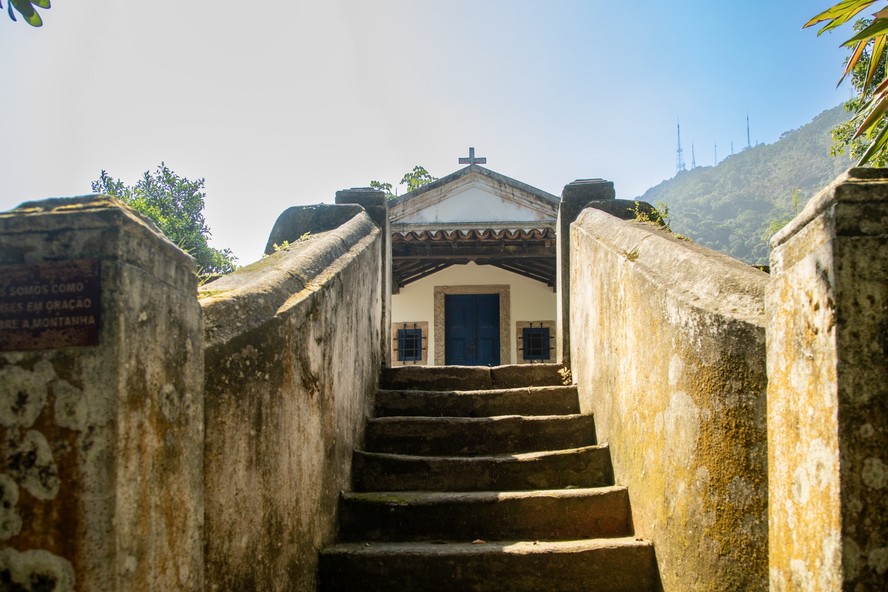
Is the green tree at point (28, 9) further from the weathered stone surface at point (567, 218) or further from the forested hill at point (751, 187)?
the forested hill at point (751, 187)

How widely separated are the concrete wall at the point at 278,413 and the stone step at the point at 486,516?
0.19m

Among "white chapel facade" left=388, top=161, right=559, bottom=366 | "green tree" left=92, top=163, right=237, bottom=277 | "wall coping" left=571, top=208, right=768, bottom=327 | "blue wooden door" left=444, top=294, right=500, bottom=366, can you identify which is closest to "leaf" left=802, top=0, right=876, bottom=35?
"wall coping" left=571, top=208, right=768, bottom=327

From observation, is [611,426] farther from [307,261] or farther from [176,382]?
[176,382]

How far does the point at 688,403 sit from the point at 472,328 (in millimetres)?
9564

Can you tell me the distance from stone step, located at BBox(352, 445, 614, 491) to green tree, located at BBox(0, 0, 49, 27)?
2.55m

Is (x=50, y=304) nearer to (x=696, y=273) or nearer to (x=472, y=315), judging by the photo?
(x=696, y=273)

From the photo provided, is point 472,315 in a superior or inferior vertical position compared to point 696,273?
superior

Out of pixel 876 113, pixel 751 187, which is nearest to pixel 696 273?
pixel 876 113

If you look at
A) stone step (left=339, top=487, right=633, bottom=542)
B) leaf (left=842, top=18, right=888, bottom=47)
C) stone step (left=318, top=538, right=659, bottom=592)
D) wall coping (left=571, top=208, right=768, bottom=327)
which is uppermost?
leaf (left=842, top=18, right=888, bottom=47)

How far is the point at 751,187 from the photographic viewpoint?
7762cm

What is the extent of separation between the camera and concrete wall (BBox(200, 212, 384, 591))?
1.94 meters

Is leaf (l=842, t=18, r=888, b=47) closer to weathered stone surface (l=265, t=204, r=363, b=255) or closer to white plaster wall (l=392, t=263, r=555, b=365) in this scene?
weathered stone surface (l=265, t=204, r=363, b=255)

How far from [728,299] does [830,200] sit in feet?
2.34

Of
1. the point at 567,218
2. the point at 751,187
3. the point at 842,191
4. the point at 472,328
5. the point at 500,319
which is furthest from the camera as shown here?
the point at 751,187
